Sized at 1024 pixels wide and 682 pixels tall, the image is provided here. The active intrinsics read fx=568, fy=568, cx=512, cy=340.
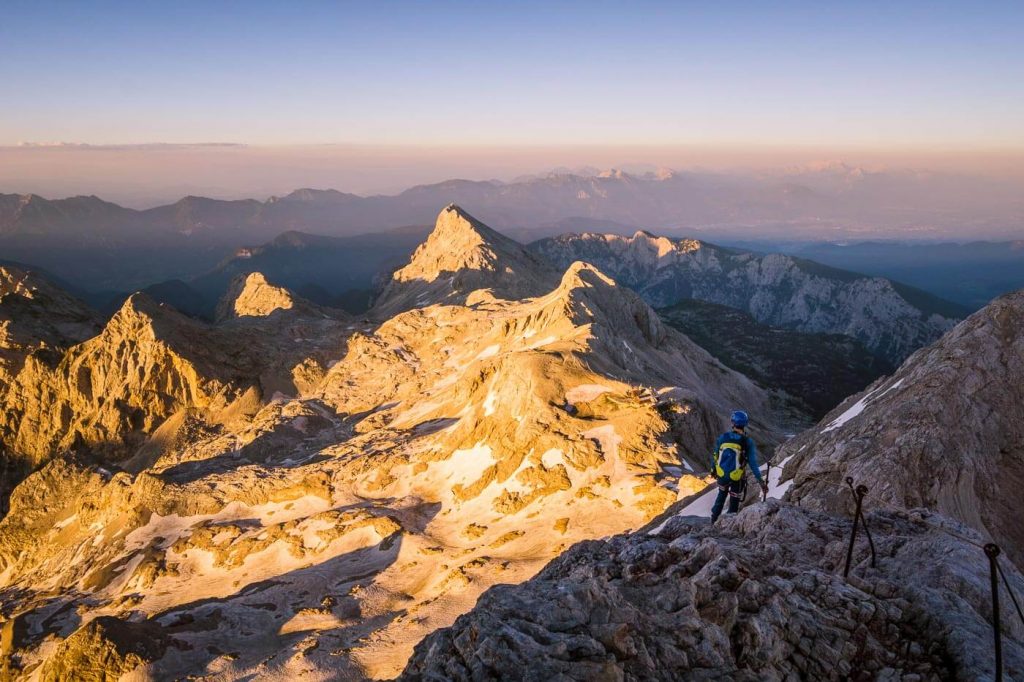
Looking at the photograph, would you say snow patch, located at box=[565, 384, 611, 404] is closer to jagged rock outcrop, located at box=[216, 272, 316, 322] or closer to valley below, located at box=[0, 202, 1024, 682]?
valley below, located at box=[0, 202, 1024, 682]

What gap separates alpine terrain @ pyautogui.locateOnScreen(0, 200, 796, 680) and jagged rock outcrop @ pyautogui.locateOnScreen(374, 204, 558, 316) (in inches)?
770

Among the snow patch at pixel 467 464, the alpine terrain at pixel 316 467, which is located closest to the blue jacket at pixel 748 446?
the alpine terrain at pixel 316 467

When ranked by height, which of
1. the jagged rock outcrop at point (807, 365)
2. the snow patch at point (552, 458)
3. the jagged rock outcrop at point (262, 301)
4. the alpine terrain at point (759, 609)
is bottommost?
the jagged rock outcrop at point (807, 365)

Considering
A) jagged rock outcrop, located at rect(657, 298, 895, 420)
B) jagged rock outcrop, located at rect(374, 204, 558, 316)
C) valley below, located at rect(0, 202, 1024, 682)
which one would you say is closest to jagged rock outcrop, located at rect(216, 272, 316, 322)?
valley below, located at rect(0, 202, 1024, 682)

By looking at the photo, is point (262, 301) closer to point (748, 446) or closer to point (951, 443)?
point (748, 446)

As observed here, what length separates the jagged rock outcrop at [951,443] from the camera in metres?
19.4

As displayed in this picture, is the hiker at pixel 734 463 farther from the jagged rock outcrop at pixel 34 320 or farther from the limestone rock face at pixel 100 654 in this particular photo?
the jagged rock outcrop at pixel 34 320

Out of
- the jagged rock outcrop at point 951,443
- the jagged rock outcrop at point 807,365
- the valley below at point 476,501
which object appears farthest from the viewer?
the jagged rock outcrop at point 807,365

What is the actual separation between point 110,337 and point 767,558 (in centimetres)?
11494

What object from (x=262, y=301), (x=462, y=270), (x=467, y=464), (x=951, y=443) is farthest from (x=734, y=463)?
(x=262, y=301)

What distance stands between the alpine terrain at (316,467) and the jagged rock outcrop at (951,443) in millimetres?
17835

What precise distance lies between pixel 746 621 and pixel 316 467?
61606 millimetres

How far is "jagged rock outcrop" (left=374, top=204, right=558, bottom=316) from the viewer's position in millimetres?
138250

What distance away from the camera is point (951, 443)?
826 inches
